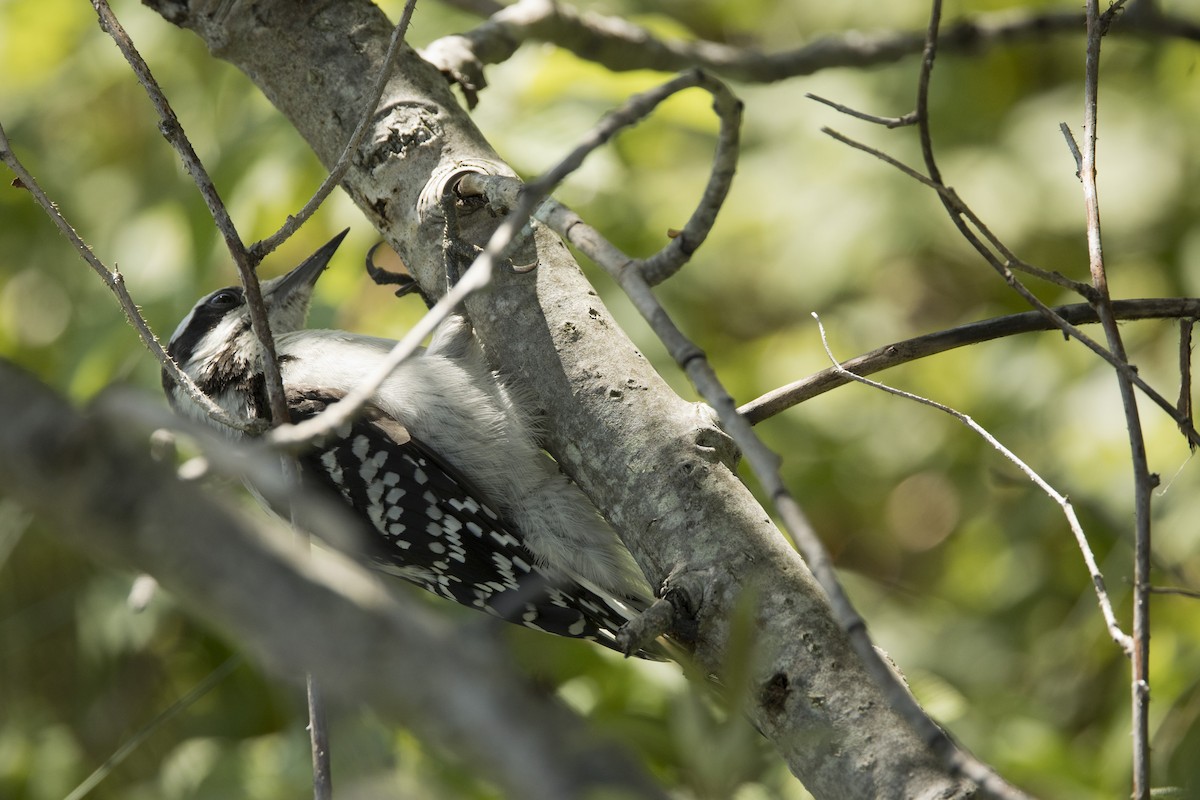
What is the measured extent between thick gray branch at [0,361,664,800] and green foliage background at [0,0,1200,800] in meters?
1.70

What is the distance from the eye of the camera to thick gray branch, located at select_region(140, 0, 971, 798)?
1.42 meters

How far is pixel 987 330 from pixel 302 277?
2006 mm

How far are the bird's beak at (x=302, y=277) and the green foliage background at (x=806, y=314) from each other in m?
0.10

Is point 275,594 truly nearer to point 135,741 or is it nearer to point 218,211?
point 218,211

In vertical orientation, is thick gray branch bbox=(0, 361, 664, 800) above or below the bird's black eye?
below

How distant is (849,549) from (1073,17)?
2.35 metres

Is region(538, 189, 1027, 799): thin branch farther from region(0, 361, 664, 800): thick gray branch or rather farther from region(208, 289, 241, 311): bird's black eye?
region(208, 289, 241, 311): bird's black eye

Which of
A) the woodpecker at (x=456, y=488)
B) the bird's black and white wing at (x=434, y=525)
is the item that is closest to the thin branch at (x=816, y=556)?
the woodpecker at (x=456, y=488)

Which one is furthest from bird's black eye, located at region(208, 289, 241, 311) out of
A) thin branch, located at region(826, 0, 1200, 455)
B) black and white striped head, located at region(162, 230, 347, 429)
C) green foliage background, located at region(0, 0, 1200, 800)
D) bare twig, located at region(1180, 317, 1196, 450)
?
bare twig, located at region(1180, 317, 1196, 450)

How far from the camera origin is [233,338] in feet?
9.56

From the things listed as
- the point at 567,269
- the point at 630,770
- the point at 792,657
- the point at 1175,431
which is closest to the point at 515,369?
the point at 567,269

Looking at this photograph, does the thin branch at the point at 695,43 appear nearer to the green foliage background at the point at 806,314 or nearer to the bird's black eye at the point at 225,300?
the green foliage background at the point at 806,314

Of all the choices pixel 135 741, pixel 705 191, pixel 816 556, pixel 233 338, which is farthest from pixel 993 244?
pixel 233 338

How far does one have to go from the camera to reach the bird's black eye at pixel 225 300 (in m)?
2.98
